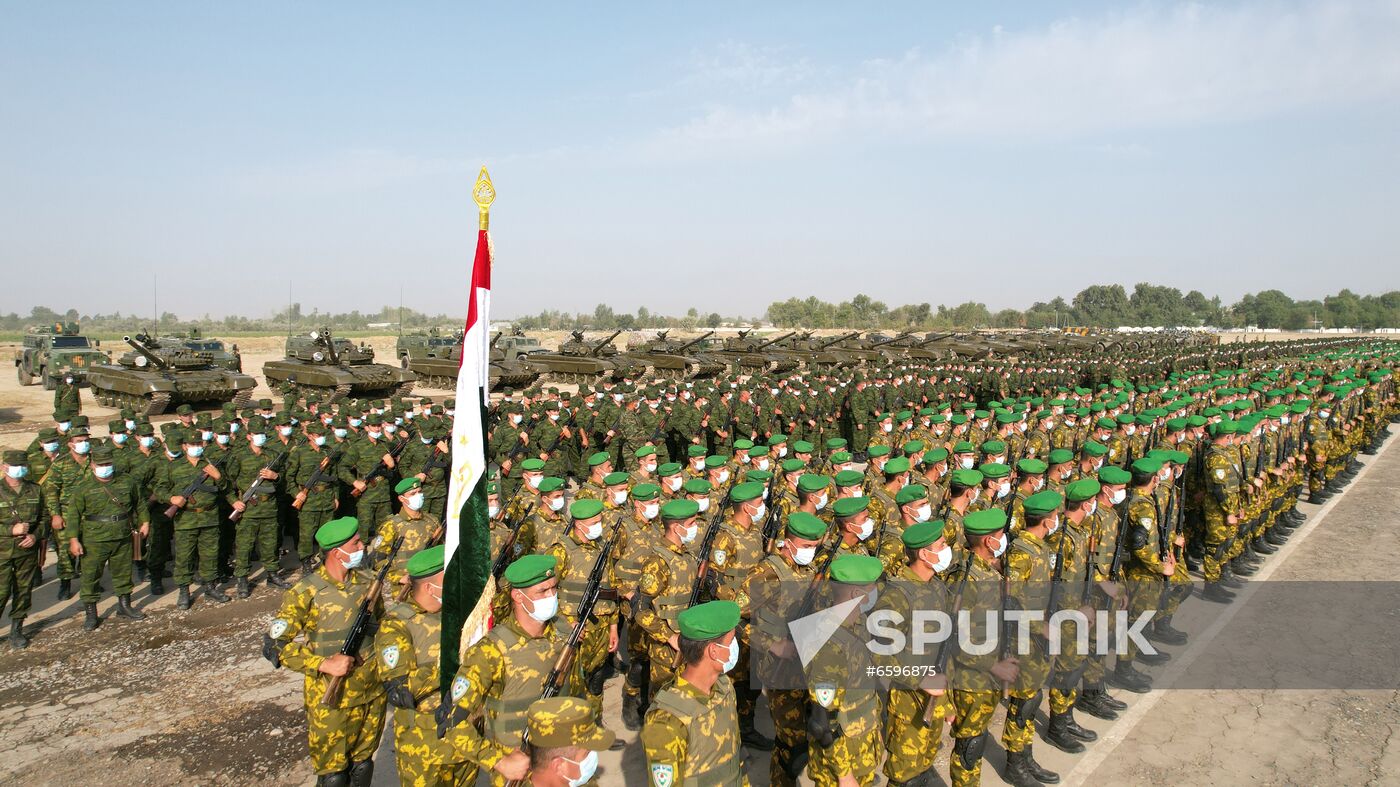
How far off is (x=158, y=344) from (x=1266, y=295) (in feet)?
398

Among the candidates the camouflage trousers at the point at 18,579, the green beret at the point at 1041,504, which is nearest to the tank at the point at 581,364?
the camouflage trousers at the point at 18,579

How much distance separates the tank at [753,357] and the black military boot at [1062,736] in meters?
23.3

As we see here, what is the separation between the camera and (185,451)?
336 inches

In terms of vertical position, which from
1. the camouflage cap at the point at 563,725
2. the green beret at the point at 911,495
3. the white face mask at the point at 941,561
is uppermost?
the green beret at the point at 911,495

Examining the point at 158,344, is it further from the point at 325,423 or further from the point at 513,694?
the point at 513,694

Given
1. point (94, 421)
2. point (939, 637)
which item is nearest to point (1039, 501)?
point (939, 637)

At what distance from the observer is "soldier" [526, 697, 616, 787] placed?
8.43ft

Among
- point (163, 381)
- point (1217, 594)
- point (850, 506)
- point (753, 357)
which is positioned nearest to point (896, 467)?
point (850, 506)

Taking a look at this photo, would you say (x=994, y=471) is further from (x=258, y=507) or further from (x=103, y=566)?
(x=103, y=566)

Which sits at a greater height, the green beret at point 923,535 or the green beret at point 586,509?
the green beret at point 923,535

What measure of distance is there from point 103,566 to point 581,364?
64.6ft

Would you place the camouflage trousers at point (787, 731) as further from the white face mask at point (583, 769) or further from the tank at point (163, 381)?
the tank at point (163, 381)

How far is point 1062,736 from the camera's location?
16.9 ft

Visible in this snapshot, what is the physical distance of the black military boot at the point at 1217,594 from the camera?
25.5 ft
